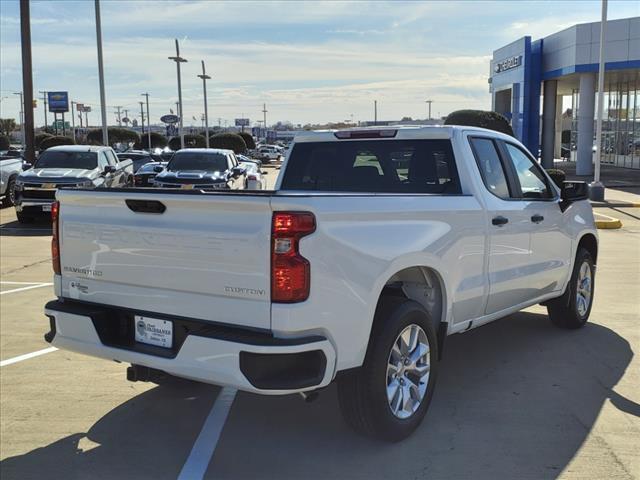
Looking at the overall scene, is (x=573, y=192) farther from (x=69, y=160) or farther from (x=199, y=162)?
(x=69, y=160)

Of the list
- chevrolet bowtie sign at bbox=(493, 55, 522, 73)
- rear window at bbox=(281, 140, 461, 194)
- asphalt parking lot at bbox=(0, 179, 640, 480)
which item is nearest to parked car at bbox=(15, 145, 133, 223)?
asphalt parking lot at bbox=(0, 179, 640, 480)

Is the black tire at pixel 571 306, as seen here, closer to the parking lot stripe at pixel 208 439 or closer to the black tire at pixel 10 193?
the parking lot stripe at pixel 208 439

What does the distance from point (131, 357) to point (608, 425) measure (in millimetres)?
3016

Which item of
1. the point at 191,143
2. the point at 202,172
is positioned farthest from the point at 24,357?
the point at 191,143

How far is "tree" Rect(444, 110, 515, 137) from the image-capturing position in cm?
2756

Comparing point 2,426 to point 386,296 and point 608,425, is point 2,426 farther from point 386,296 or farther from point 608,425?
point 608,425

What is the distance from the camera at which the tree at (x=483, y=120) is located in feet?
90.4

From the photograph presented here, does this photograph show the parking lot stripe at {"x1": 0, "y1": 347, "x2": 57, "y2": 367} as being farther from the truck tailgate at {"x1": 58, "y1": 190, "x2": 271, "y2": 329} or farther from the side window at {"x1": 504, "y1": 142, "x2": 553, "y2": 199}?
the side window at {"x1": 504, "y1": 142, "x2": 553, "y2": 199}

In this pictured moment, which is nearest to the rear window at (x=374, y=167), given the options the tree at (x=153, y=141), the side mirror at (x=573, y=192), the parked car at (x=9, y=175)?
the side mirror at (x=573, y=192)

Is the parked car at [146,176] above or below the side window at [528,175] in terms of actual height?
below

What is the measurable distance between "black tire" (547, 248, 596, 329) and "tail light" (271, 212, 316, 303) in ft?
12.8

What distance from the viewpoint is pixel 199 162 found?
17.3 m

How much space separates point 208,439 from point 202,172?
1297 cm

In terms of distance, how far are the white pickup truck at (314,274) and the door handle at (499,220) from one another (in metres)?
0.02
